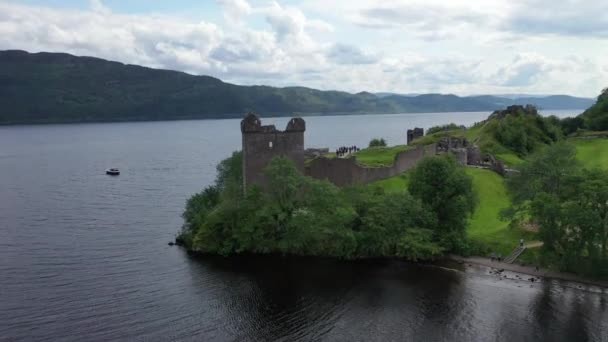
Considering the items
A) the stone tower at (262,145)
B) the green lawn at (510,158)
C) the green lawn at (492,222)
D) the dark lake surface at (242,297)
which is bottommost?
the dark lake surface at (242,297)

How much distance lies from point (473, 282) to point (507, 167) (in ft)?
118

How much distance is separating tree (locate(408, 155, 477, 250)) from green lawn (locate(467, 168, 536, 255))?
241cm

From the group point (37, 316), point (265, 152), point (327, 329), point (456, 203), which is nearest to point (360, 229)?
point (456, 203)

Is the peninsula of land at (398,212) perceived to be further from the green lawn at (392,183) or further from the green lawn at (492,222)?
the green lawn at (392,183)

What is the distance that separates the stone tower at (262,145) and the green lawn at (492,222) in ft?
57.4

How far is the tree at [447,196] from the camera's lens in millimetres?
45125

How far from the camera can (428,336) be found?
3152 centimetres

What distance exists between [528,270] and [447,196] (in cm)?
817

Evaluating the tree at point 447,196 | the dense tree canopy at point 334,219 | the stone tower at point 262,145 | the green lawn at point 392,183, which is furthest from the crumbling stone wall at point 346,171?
the tree at point 447,196

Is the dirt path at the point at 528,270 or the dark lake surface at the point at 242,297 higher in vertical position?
the dirt path at the point at 528,270

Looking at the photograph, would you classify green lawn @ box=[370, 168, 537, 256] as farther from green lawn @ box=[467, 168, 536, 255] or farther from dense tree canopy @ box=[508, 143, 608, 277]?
dense tree canopy @ box=[508, 143, 608, 277]

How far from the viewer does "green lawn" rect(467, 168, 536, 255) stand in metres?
45.8

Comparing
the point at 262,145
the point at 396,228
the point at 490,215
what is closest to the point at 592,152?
the point at 490,215

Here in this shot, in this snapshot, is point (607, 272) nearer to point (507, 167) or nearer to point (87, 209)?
point (507, 167)
